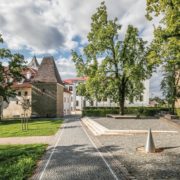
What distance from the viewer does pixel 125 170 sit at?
9391 millimetres

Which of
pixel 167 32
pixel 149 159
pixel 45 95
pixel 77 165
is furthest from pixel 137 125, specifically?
pixel 45 95

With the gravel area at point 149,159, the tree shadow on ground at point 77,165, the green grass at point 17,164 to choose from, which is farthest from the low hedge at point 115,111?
the tree shadow on ground at point 77,165

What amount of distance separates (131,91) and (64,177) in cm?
3172

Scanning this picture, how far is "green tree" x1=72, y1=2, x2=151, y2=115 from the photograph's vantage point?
34.0m

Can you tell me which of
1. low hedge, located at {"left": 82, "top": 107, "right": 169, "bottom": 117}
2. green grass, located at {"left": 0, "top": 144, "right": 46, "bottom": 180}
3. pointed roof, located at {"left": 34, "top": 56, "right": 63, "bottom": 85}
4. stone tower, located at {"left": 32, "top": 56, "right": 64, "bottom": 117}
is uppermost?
pointed roof, located at {"left": 34, "top": 56, "right": 63, "bottom": 85}

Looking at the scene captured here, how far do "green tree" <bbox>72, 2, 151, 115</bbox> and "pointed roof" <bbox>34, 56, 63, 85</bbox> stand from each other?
13.8 metres

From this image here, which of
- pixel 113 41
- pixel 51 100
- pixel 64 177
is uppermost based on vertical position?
pixel 113 41

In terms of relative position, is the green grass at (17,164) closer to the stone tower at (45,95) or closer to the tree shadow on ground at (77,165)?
the tree shadow on ground at (77,165)

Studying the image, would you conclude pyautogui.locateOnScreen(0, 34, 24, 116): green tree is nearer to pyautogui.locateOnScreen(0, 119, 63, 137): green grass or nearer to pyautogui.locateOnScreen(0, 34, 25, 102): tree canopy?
pyautogui.locateOnScreen(0, 34, 25, 102): tree canopy

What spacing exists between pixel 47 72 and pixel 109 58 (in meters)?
17.2

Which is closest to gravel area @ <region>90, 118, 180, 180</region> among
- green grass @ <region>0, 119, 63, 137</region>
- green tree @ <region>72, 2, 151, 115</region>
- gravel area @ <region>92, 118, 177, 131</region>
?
gravel area @ <region>92, 118, 177, 131</region>

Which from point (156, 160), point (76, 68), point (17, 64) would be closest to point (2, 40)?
point (17, 64)

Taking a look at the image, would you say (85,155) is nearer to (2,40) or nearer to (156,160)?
(156,160)

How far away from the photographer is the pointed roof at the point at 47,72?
4816cm
